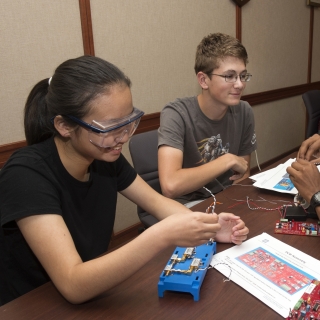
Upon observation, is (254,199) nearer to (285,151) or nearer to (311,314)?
(311,314)

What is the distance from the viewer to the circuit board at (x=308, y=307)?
77cm

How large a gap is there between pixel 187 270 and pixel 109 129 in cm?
45

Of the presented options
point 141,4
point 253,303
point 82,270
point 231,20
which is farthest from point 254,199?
point 231,20

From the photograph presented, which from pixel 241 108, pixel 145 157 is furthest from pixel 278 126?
pixel 145 157

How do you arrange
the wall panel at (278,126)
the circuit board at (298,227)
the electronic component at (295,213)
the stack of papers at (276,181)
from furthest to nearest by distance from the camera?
1. the wall panel at (278,126)
2. the stack of papers at (276,181)
3. the electronic component at (295,213)
4. the circuit board at (298,227)


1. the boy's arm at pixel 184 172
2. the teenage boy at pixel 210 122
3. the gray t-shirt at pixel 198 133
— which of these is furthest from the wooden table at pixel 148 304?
the gray t-shirt at pixel 198 133

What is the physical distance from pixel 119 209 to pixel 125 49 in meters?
1.28

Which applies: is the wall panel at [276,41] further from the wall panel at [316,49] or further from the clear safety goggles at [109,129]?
the clear safety goggles at [109,129]

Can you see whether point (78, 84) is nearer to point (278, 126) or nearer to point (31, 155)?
point (31, 155)

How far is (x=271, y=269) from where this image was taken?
3.18 feet

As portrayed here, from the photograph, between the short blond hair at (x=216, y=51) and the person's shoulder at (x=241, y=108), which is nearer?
the short blond hair at (x=216, y=51)

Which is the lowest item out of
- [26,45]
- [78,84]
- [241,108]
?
[241,108]

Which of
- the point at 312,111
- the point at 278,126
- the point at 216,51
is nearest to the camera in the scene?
the point at 216,51

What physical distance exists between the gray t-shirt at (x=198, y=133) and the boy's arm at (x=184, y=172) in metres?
0.08
